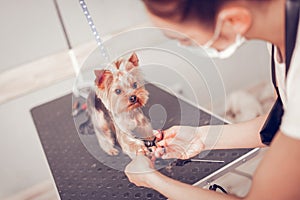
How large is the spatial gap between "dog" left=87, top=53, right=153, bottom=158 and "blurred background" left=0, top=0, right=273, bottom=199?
585mm

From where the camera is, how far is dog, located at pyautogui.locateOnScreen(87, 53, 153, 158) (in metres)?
0.78

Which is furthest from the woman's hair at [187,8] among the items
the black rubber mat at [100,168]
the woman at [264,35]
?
the black rubber mat at [100,168]

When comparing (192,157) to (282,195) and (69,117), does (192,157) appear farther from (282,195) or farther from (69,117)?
(69,117)

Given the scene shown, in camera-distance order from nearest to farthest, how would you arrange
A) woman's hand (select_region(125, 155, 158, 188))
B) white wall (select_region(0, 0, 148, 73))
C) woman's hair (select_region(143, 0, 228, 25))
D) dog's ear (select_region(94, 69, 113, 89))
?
woman's hair (select_region(143, 0, 228, 25))
dog's ear (select_region(94, 69, 113, 89))
woman's hand (select_region(125, 155, 158, 188))
white wall (select_region(0, 0, 148, 73))

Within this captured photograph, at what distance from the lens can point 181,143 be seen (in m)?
0.88

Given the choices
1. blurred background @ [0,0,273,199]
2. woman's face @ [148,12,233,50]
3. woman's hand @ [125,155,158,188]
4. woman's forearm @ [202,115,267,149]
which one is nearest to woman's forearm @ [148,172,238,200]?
woman's hand @ [125,155,158,188]

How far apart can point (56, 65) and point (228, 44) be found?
104 centimetres

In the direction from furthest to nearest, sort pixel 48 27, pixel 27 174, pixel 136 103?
pixel 27 174 → pixel 48 27 → pixel 136 103

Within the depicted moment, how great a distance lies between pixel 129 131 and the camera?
863mm

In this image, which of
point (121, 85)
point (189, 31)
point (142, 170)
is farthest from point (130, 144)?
point (189, 31)

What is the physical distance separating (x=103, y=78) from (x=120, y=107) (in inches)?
2.5

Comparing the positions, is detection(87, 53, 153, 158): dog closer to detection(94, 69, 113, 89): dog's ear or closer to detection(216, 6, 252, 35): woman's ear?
detection(94, 69, 113, 89): dog's ear

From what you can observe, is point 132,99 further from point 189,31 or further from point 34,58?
point 34,58

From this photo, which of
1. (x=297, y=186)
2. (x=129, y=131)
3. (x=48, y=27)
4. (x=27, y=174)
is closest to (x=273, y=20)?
(x=297, y=186)
